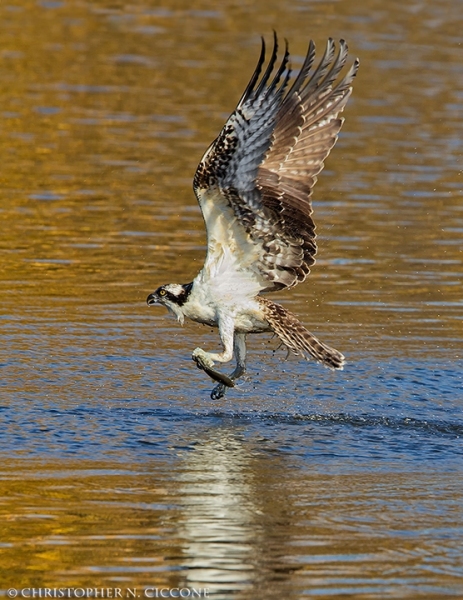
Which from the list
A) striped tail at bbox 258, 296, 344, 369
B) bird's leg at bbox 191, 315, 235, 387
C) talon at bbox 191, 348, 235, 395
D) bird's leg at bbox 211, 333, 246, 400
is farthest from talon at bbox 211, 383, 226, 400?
striped tail at bbox 258, 296, 344, 369

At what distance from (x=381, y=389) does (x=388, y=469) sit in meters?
1.94

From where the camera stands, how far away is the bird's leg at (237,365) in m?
9.66

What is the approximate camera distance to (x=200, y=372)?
1061 centimetres

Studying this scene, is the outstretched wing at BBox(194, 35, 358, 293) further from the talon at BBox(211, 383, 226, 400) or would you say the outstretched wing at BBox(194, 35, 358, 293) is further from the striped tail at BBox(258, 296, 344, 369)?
the talon at BBox(211, 383, 226, 400)

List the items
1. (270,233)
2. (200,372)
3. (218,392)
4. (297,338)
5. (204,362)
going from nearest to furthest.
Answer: (204,362), (270,233), (297,338), (218,392), (200,372)

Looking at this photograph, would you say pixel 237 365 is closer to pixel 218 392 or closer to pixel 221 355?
pixel 218 392

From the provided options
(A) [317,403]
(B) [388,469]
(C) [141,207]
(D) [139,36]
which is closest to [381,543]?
(B) [388,469]

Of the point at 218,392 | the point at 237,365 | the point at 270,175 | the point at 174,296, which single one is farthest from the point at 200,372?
the point at 270,175

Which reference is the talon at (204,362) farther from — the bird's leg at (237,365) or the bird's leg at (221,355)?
the bird's leg at (237,365)

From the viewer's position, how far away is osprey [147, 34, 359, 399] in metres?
9.14

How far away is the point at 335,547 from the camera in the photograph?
683 cm

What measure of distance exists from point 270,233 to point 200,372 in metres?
1.65

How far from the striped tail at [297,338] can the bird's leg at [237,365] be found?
412 mm

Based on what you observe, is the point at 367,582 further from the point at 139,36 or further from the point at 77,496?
the point at 139,36
